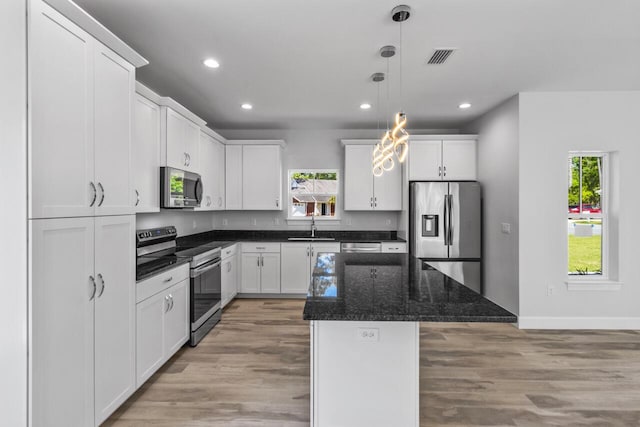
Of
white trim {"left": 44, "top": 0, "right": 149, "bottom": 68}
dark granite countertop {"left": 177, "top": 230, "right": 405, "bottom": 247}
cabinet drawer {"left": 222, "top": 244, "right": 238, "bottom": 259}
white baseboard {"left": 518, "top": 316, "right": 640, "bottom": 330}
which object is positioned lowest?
white baseboard {"left": 518, "top": 316, "right": 640, "bottom": 330}

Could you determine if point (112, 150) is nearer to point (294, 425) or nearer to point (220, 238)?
point (294, 425)

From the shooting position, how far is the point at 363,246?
4.72m

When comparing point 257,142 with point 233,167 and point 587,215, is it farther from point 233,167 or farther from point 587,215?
point 587,215

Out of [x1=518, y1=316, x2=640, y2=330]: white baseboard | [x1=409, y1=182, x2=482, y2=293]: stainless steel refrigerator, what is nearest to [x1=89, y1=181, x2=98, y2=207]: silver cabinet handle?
[x1=409, y1=182, x2=482, y2=293]: stainless steel refrigerator

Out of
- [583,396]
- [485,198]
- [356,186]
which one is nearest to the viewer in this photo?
[583,396]

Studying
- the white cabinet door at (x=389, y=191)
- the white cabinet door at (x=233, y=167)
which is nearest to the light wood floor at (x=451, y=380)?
the white cabinet door at (x=389, y=191)

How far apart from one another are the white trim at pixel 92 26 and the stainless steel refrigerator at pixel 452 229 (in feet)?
11.5

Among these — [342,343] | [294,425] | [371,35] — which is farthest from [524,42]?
[294,425]

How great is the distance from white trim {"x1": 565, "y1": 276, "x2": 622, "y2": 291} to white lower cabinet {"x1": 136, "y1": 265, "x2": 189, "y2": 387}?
4.09m

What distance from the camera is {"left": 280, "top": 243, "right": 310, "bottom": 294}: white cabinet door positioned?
4770 mm

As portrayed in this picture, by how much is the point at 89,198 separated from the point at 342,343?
1.57 metres

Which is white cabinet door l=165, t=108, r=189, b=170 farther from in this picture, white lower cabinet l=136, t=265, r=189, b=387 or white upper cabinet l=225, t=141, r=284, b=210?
white upper cabinet l=225, t=141, r=284, b=210

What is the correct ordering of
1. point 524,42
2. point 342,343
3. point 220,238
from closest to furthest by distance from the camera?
point 342,343, point 524,42, point 220,238

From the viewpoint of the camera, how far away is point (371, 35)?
2.42 m
